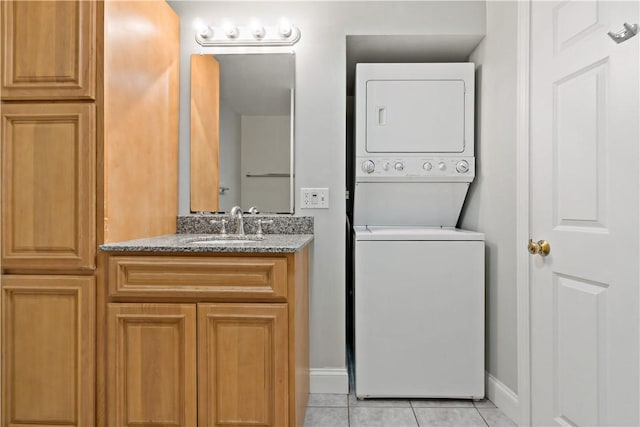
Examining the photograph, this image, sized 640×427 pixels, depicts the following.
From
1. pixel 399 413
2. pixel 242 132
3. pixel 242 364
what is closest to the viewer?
pixel 242 364

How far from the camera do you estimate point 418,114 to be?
2.29 m

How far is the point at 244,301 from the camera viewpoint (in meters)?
1.56

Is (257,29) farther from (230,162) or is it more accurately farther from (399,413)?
(399,413)

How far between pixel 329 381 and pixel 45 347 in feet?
4.58

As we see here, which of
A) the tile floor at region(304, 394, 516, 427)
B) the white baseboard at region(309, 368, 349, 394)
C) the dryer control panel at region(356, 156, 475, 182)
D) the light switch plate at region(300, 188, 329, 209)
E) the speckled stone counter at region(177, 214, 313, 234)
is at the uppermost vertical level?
the dryer control panel at region(356, 156, 475, 182)

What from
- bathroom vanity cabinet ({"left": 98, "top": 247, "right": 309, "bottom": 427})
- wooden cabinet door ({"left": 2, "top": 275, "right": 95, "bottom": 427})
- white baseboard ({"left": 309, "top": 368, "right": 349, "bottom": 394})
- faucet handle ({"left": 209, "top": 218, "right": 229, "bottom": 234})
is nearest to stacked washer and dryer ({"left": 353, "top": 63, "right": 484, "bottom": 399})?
white baseboard ({"left": 309, "top": 368, "right": 349, "bottom": 394})

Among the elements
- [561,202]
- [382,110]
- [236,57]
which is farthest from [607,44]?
[236,57]

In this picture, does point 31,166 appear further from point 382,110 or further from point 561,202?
point 561,202

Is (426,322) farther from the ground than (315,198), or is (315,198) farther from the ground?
(315,198)

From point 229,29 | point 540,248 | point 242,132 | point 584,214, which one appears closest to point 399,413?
point 540,248

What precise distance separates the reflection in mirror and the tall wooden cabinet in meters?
0.71

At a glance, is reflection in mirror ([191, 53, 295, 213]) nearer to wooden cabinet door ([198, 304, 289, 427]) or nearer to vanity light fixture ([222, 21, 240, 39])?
vanity light fixture ([222, 21, 240, 39])

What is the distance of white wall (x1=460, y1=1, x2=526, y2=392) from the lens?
6.34ft

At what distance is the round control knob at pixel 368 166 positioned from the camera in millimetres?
2275
